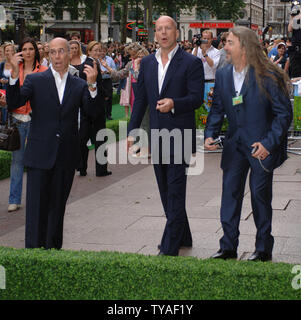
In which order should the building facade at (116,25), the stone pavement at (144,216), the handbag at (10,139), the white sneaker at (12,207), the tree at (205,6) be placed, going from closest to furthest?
the stone pavement at (144,216)
the handbag at (10,139)
the white sneaker at (12,207)
the building facade at (116,25)
the tree at (205,6)

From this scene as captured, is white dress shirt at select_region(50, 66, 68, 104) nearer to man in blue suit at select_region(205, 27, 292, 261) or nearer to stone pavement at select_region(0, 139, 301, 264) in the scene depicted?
man in blue suit at select_region(205, 27, 292, 261)

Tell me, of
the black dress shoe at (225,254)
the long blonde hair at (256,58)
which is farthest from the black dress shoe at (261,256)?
the long blonde hair at (256,58)

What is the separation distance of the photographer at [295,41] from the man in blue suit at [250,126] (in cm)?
741

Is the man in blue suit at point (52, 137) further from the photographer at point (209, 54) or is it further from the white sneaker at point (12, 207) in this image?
the photographer at point (209, 54)

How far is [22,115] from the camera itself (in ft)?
25.8

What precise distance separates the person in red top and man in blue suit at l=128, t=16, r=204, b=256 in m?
2.05

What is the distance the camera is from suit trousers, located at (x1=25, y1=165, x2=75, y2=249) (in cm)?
566

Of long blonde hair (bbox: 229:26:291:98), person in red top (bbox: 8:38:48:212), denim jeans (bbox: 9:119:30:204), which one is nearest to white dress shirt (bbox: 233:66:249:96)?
long blonde hair (bbox: 229:26:291:98)

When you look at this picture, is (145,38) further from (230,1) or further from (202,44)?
(202,44)

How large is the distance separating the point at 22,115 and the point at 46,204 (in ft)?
7.72

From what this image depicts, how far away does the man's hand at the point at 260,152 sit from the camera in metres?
5.30

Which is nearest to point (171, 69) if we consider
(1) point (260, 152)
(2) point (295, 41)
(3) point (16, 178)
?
(1) point (260, 152)

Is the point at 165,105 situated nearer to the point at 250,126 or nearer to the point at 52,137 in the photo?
the point at 250,126
